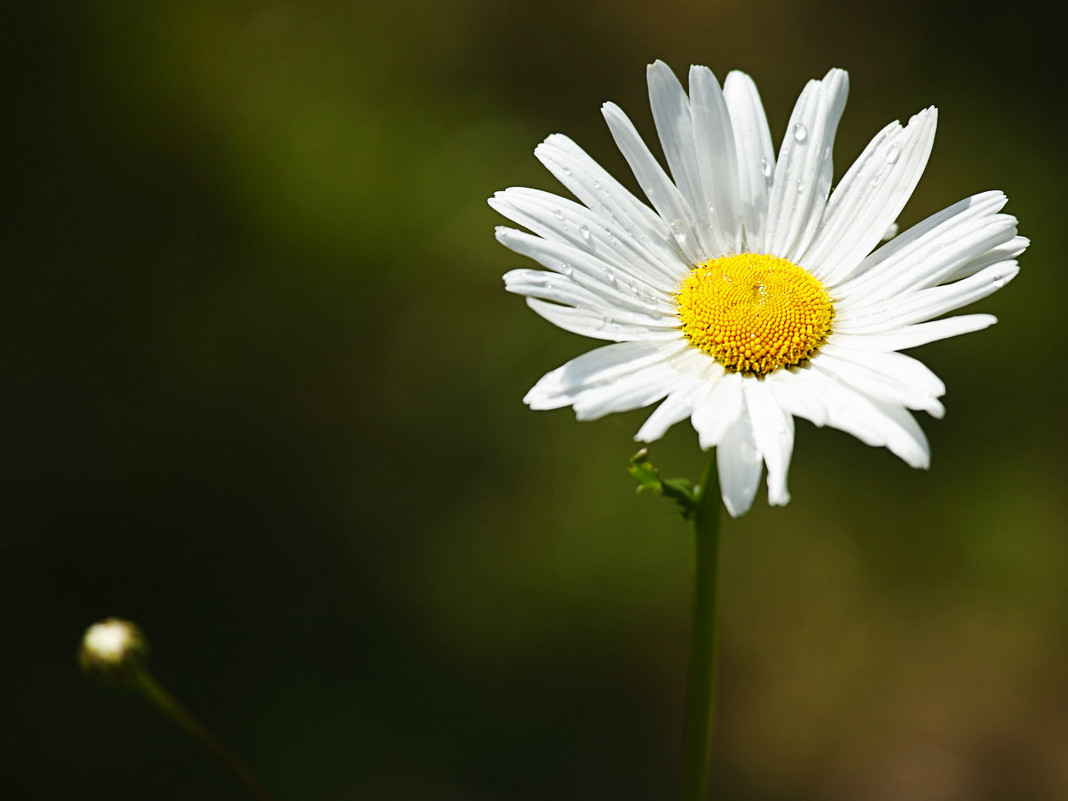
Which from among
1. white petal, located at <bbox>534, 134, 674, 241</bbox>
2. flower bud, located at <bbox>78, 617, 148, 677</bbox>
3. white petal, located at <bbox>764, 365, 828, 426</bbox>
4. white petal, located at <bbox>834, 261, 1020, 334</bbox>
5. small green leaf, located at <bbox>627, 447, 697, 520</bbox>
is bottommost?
flower bud, located at <bbox>78, 617, 148, 677</bbox>

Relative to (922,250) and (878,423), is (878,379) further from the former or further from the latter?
(922,250)

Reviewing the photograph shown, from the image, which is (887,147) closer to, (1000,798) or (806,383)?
(806,383)

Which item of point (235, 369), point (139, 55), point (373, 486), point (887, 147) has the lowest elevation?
point (373, 486)

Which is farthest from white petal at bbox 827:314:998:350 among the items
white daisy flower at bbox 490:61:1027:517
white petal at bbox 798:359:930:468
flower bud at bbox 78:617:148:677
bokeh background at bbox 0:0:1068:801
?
bokeh background at bbox 0:0:1068:801

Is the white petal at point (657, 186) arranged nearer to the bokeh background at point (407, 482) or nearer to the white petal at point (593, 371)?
the white petal at point (593, 371)

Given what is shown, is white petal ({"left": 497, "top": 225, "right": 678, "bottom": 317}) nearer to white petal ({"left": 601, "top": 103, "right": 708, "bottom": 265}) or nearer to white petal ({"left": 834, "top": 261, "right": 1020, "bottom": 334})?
white petal ({"left": 601, "top": 103, "right": 708, "bottom": 265})

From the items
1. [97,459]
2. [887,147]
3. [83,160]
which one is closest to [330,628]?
[97,459]
